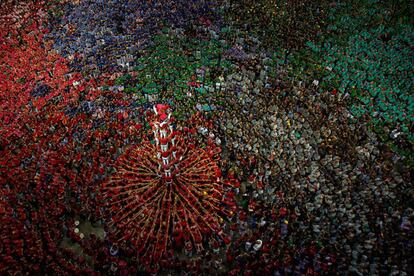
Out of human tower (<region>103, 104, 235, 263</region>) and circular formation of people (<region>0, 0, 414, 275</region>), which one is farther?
human tower (<region>103, 104, 235, 263</region>)

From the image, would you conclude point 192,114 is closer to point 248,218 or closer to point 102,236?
point 248,218

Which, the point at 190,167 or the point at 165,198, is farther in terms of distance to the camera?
the point at 190,167

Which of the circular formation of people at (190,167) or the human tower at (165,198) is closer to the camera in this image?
the circular formation of people at (190,167)

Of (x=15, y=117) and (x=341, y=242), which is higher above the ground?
(x=341, y=242)

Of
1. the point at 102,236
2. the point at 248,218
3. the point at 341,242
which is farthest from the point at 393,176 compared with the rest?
the point at 102,236

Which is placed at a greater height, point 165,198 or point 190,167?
point 190,167

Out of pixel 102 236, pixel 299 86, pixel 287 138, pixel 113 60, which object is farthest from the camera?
pixel 113 60

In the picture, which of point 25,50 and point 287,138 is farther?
point 25,50

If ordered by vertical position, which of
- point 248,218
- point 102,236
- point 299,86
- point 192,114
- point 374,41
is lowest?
point 102,236
